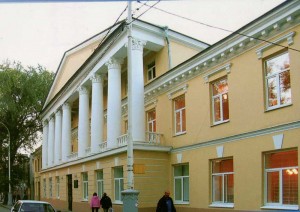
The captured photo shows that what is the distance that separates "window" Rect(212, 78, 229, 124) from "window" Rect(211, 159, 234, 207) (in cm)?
196

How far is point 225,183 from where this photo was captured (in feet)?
63.3

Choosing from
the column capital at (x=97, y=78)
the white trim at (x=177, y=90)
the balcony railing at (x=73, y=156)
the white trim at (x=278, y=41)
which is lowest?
the balcony railing at (x=73, y=156)

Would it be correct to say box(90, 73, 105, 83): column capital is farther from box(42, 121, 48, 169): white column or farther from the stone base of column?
box(42, 121, 48, 169): white column

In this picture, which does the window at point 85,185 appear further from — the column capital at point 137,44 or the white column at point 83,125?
the column capital at point 137,44

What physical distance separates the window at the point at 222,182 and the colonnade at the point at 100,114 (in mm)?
5148

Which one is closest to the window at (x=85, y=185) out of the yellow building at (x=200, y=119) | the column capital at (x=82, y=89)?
the yellow building at (x=200, y=119)

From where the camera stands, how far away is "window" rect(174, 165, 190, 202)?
74.6 ft

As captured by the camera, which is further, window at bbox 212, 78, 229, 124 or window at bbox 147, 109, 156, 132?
window at bbox 147, 109, 156, 132

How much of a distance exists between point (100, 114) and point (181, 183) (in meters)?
9.57

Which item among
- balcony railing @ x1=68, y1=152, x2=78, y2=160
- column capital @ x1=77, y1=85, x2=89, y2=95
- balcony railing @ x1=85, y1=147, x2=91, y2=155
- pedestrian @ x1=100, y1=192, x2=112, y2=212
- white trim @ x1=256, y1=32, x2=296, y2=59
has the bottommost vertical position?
pedestrian @ x1=100, y1=192, x2=112, y2=212

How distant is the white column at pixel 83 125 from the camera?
111 ft

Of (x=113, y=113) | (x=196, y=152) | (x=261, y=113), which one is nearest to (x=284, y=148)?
(x=261, y=113)

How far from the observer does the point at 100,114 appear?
3055cm

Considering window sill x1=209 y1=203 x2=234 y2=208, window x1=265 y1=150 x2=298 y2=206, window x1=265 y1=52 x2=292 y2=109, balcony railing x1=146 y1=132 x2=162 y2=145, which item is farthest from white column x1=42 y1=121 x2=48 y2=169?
window x1=265 y1=52 x2=292 y2=109
